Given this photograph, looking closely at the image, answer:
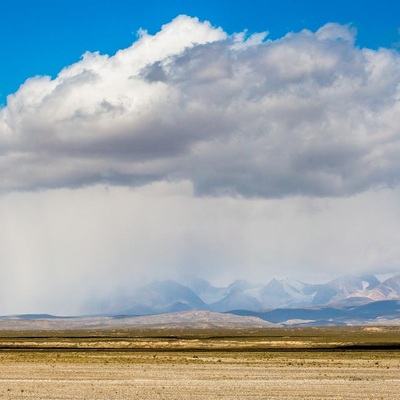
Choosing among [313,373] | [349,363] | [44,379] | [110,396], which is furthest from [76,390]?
[349,363]

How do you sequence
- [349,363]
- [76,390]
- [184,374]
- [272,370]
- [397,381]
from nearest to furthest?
[76,390]
[397,381]
[184,374]
[272,370]
[349,363]

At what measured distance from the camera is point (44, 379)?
5966cm

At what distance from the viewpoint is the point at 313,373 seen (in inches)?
2569

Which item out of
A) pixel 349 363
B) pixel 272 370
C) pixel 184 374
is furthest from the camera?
pixel 349 363

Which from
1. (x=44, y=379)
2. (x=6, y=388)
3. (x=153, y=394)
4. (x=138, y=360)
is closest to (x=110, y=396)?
(x=153, y=394)

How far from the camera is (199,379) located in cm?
5978

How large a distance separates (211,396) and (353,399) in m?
10.7

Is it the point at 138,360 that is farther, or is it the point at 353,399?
the point at 138,360

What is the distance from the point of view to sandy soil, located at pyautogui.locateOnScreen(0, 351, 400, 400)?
161 ft

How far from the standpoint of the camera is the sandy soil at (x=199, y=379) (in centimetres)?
4909

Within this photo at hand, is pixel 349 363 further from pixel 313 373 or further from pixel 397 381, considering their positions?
pixel 397 381

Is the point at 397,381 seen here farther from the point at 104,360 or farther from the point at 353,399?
the point at 104,360

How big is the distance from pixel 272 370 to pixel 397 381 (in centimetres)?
1503

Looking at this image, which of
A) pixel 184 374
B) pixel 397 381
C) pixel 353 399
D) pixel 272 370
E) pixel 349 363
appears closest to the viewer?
pixel 353 399
